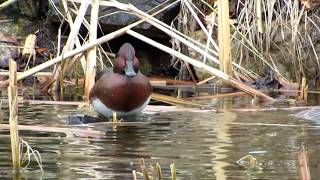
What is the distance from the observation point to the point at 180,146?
575 cm

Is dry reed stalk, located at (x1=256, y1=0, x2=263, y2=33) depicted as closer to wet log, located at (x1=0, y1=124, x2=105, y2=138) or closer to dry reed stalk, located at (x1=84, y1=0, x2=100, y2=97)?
dry reed stalk, located at (x1=84, y1=0, x2=100, y2=97)

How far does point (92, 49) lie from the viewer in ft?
28.0

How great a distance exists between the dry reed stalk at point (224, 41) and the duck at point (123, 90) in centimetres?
208

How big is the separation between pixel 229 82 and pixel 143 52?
4.04 meters

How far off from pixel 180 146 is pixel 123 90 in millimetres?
1540

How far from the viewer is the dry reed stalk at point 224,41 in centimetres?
926

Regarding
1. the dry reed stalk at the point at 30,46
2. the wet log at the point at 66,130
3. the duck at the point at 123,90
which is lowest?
the wet log at the point at 66,130

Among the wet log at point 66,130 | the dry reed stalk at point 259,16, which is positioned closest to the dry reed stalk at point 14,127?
the wet log at point 66,130

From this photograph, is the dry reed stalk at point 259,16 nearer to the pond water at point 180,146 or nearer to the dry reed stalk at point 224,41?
the dry reed stalk at point 224,41

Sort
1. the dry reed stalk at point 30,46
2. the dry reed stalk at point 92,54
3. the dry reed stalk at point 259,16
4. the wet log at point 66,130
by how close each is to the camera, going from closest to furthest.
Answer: the wet log at point 66,130
the dry reed stalk at point 92,54
the dry reed stalk at point 259,16
the dry reed stalk at point 30,46

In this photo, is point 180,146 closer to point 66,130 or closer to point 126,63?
point 66,130

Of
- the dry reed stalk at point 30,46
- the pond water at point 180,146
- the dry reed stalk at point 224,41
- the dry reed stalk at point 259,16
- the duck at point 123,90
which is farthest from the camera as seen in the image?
the dry reed stalk at point 30,46

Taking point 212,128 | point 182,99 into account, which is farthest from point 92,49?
point 212,128

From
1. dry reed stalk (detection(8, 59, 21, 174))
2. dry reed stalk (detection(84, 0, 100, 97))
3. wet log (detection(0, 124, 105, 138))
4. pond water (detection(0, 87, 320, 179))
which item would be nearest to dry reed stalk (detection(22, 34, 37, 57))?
dry reed stalk (detection(84, 0, 100, 97))
